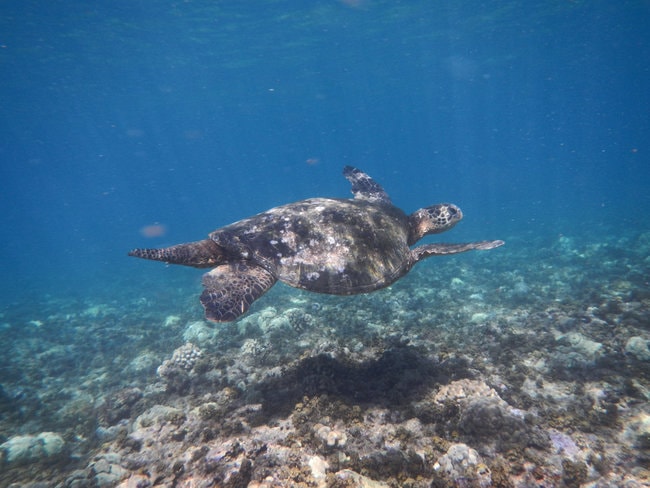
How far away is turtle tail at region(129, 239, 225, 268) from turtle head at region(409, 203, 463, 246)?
16.6 ft

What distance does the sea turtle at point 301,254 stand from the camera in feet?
18.6

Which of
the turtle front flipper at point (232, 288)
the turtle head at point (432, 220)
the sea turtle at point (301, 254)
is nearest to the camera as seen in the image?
the turtle front flipper at point (232, 288)

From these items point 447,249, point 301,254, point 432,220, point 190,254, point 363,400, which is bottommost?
point 363,400

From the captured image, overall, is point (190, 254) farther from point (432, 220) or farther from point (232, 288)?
point (432, 220)

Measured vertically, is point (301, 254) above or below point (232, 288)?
above

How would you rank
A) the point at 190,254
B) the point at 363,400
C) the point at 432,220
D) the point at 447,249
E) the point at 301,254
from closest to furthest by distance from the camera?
the point at 363,400
the point at 301,254
the point at 190,254
the point at 447,249
the point at 432,220

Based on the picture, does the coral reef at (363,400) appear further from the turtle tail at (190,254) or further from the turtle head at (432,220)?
the turtle head at (432,220)

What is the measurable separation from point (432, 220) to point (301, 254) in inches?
169

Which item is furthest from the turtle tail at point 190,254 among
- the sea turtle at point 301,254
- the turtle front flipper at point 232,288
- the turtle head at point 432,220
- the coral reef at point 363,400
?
the turtle head at point 432,220

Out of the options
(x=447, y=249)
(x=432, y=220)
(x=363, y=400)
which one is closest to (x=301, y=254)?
(x=363, y=400)

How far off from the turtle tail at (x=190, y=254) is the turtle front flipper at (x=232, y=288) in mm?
276

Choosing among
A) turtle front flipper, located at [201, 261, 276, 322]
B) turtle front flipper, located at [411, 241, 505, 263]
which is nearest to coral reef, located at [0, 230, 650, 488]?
turtle front flipper, located at [201, 261, 276, 322]

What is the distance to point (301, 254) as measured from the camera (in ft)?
19.6

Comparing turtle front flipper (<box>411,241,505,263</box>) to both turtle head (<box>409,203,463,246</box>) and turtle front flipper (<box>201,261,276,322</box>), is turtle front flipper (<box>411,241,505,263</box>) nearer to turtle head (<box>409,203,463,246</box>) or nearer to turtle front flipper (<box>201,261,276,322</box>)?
turtle head (<box>409,203,463,246</box>)
